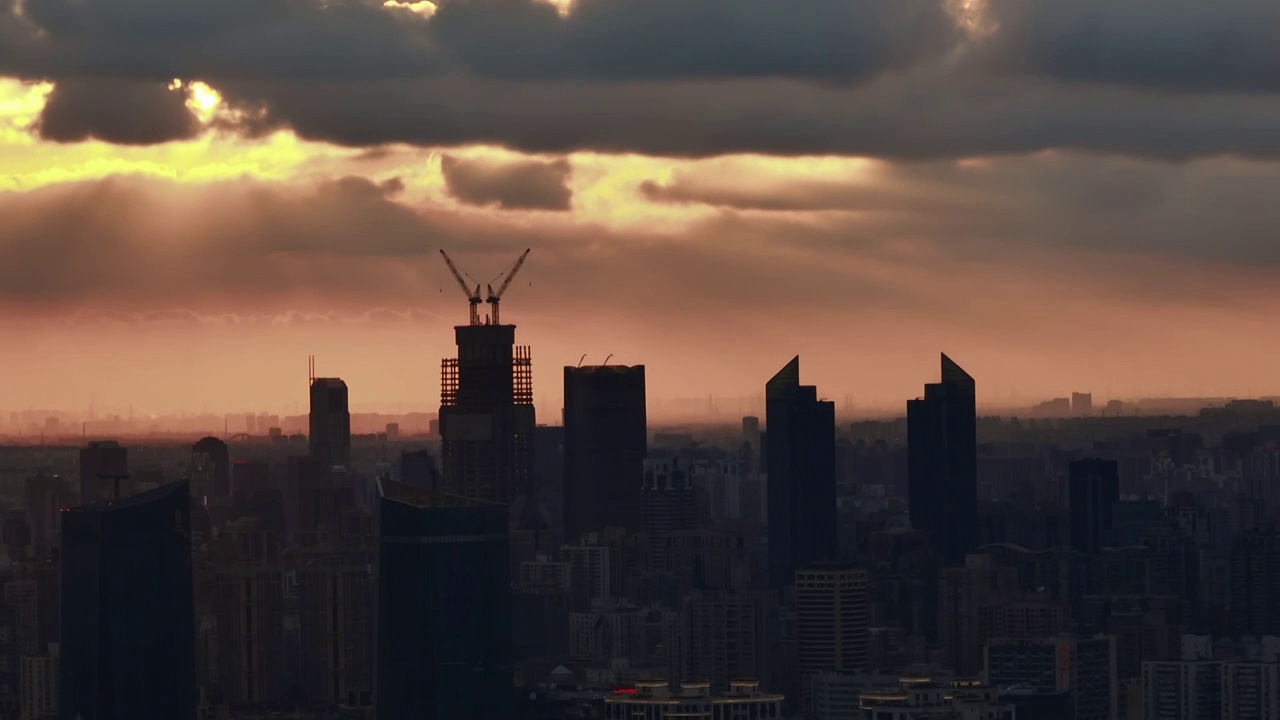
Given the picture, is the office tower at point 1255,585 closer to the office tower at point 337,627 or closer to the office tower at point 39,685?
the office tower at point 337,627

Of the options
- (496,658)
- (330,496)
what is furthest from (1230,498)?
(496,658)

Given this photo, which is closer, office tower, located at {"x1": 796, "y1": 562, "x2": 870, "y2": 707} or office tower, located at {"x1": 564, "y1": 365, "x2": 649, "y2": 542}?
office tower, located at {"x1": 796, "y1": 562, "x2": 870, "y2": 707}

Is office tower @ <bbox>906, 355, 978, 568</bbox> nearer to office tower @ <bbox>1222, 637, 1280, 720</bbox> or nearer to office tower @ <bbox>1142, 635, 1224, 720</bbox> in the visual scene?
office tower @ <bbox>1142, 635, 1224, 720</bbox>

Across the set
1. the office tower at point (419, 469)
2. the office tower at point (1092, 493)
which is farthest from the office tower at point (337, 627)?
the office tower at point (1092, 493)

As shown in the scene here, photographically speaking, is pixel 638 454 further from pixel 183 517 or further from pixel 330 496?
pixel 183 517

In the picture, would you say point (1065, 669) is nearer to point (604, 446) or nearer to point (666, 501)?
point (666, 501)

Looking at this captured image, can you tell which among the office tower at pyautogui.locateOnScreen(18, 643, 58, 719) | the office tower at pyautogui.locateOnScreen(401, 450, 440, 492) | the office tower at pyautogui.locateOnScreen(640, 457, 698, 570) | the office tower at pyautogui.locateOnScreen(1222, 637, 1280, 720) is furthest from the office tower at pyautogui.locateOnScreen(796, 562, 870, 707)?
the office tower at pyautogui.locateOnScreen(640, 457, 698, 570)
